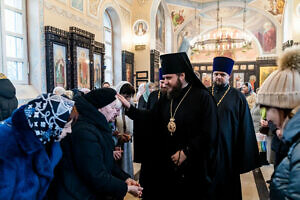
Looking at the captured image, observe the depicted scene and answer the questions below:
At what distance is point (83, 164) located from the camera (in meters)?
1.42

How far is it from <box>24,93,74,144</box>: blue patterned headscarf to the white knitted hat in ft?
3.60

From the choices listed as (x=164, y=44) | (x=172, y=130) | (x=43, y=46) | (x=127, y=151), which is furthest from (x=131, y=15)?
(x=172, y=130)

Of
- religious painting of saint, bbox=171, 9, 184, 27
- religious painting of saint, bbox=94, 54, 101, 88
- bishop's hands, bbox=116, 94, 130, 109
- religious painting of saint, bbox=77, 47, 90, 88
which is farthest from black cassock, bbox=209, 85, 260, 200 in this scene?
religious painting of saint, bbox=171, 9, 184, 27

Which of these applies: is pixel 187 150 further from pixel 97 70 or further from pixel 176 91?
pixel 97 70

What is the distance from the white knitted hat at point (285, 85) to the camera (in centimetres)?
106

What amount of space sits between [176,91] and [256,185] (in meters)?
2.62

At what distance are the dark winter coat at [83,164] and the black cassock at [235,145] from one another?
1729 millimetres

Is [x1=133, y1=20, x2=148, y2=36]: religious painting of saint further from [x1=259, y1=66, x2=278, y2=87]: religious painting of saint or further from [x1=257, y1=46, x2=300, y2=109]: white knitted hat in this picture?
[x1=257, y1=46, x2=300, y2=109]: white knitted hat

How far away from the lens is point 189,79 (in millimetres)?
2418

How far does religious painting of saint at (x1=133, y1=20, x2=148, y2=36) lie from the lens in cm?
1104

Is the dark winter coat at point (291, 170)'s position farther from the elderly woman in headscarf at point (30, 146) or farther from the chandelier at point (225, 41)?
the chandelier at point (225, 41)

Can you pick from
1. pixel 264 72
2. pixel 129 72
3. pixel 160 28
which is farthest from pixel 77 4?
pixel 264 72

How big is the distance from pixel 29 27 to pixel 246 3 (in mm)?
13230

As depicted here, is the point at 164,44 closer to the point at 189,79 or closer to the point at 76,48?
the point at 76,48
